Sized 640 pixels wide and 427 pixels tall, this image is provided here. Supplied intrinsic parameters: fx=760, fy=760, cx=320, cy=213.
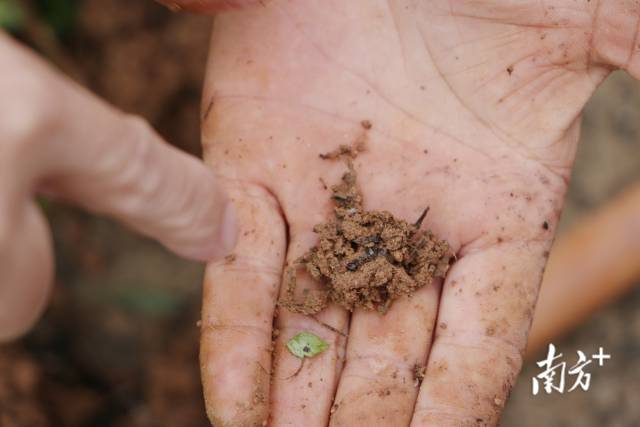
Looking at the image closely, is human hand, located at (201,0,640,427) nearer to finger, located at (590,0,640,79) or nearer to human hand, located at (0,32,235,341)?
finger, located at (590,0,640,79)

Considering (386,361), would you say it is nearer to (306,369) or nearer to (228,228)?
(306,369)

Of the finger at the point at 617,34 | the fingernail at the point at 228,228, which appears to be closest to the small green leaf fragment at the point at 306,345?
the fingernail at the point at 228,228

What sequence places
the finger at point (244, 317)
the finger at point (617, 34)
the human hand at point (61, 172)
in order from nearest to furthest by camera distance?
the human hand at point (61, 172), the finger at point (244, 317), the finger at point (617, 34)

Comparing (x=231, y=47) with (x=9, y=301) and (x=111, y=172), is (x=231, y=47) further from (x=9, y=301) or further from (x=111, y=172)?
(x=9, y=301)

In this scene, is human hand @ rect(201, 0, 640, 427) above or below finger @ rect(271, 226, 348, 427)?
above

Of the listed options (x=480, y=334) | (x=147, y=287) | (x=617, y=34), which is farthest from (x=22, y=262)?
(x=147, y=287)

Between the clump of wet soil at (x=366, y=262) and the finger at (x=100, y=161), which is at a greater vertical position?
→ the clump of wet soil at (x=366, y=262)

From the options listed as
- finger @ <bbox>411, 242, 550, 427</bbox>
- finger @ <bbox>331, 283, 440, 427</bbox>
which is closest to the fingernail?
finger @ <bbox>331, 283, 440, 427</bbox>

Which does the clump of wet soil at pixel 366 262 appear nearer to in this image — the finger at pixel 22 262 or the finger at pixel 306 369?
the finger at pixel 306 369
